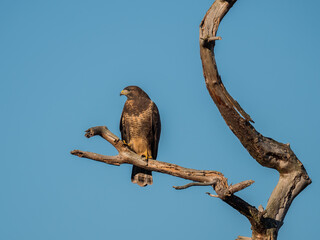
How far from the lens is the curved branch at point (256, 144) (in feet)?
19.7

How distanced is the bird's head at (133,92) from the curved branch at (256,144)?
3831mm

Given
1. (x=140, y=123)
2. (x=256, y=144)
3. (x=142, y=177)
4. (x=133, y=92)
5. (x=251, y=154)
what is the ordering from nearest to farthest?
(x=256, y=144)
(x=251, y=154)
(x=142, y=177)
(x=140, y=123)
(x=133, y=92)

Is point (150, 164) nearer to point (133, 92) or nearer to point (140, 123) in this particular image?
point (140, 123)

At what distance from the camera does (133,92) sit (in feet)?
32.8

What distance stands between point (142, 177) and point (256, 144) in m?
3.38

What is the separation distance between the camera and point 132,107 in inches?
387

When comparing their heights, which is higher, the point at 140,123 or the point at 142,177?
the point at 140,123

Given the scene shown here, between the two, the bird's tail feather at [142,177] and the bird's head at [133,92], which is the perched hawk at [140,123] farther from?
the bird's tail feather at [142,177]

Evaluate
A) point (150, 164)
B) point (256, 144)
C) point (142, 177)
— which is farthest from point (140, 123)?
point (256, 144)

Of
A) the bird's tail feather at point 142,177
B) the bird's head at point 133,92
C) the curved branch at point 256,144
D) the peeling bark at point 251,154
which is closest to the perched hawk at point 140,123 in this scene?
the bird's head at point 133,92

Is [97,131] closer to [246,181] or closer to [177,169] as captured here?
[177,169]

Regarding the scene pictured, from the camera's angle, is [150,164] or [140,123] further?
[140,123]

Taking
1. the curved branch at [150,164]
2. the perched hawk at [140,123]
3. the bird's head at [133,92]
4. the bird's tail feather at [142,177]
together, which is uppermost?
the bird's head at [133,92]

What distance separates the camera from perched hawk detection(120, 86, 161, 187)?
32.0ft
